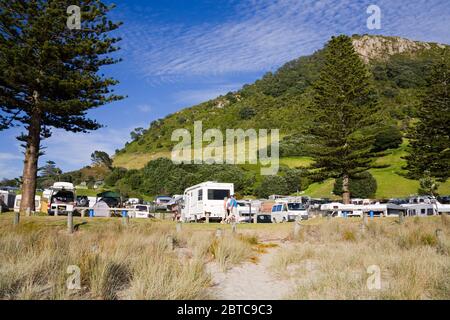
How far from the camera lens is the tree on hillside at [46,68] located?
2022 cm

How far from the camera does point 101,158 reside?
81688 mm

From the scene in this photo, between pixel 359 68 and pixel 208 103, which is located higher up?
pixel 208 103

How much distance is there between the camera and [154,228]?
16.4 meters

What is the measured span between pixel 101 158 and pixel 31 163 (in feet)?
204

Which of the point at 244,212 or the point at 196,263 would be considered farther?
the point at 244,212

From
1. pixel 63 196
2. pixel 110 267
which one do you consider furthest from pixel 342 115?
pixel 110 267

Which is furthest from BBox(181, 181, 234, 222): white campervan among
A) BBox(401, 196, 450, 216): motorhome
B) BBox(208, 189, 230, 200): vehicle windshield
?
BBox(401, 196, 450, 216): motorhome

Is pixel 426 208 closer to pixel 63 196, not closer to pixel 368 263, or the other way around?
pixel 368 263

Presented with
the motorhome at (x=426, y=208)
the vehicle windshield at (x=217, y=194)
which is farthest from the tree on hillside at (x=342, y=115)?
the vehicle windshield at (x=217, y=194)
